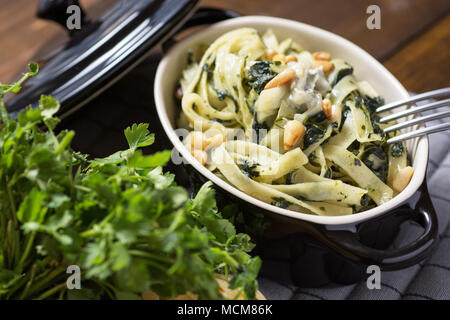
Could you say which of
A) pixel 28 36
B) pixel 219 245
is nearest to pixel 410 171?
pixel 219 245

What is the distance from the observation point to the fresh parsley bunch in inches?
23.8

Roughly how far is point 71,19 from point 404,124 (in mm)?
955

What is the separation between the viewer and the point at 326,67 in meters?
1.25

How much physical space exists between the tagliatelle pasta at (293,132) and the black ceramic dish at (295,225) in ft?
0.25

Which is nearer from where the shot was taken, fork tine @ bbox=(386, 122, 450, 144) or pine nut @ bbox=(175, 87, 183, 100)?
fork tine @ bbox=(386, 122, 450, 144)

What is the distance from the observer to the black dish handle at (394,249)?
90 centimetres

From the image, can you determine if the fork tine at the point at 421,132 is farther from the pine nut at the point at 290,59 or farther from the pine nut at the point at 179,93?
the pine nut at the point at 179,93

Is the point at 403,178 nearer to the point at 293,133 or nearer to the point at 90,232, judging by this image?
the point at 293,133

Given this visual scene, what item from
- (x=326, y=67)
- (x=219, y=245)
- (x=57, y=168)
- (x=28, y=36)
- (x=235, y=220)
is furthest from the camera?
(x=28, y=36)

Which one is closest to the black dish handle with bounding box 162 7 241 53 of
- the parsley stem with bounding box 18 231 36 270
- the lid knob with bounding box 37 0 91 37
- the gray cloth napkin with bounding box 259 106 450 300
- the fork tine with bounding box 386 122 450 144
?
the lid knob with bounding box 37 0 91 37

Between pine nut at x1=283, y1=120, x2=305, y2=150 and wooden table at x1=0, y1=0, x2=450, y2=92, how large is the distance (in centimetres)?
75

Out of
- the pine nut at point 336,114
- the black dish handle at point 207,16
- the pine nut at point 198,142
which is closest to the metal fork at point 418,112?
the pine nut at point 336,114

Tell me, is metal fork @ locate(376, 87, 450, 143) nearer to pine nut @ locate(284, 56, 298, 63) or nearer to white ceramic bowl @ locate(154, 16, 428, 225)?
white ceramic bowl @ locate(154, 16, 428, 225)

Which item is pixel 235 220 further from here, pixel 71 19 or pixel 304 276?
pixel 71 19
